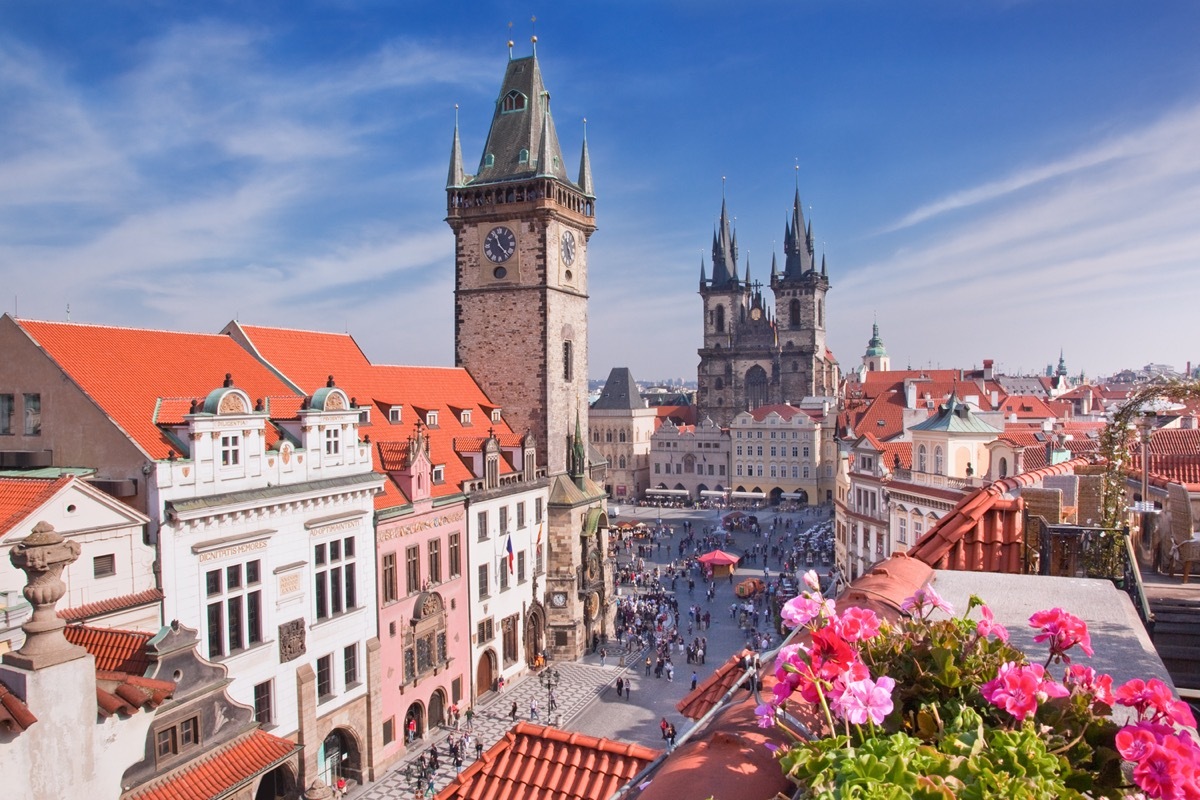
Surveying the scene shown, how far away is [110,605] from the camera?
18203mm

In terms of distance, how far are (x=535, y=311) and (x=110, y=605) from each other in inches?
933

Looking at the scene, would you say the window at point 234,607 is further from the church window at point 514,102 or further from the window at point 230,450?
the church window at point 514,102

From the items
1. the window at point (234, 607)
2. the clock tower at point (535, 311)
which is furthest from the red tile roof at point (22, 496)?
the clock tower at point (535, 311)

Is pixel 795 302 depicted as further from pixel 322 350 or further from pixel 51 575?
pixel 51 575

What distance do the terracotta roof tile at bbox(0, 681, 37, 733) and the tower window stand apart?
3375cm

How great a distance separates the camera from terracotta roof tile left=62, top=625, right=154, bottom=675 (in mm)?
16484

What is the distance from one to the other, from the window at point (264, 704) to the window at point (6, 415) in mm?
9411

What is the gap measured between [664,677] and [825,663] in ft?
112

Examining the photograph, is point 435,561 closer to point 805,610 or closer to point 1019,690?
point 805,610

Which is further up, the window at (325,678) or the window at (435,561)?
the window at (435,561)

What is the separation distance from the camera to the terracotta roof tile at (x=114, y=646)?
54.1 ft

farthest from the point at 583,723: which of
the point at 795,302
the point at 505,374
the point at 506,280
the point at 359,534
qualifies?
the point at 795,302

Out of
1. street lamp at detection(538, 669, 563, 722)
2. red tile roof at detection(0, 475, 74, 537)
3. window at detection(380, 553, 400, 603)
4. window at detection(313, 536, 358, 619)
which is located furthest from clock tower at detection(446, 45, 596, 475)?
red tile roof at detection(0, 475, 74, 537)

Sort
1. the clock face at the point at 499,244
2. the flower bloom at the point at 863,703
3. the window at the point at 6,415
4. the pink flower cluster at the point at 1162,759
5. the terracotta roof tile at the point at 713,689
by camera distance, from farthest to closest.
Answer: the clock face at the point at 499,244 → the window at the point at 6,415 → the terracotta roof tile at the point at 713,689 → the flower bloom at the point at 863,703 → the pink flower cluster at the point at 1162,759
